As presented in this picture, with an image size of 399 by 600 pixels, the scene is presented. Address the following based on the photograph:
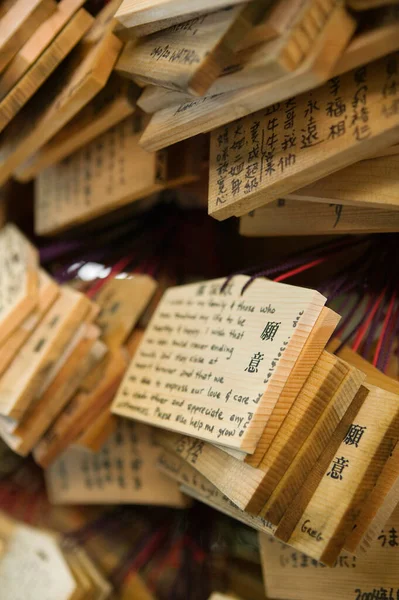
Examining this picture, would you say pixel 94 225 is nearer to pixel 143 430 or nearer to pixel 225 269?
pixel 225 269

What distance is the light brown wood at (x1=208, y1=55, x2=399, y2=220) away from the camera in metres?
0.55

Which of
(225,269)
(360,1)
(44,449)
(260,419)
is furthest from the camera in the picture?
(225,269)

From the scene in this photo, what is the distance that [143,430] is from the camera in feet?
3.17

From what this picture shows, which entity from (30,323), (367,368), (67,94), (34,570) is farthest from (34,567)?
(67,94)

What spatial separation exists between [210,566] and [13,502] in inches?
19.7

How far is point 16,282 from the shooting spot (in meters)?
0.89

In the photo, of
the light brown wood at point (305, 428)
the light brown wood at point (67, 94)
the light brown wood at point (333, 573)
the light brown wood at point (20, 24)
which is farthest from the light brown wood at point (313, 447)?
the light brown wood at point (20, 24)

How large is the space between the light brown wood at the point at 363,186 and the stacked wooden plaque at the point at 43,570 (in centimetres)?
71

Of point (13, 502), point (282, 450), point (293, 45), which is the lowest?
point (13, 502)

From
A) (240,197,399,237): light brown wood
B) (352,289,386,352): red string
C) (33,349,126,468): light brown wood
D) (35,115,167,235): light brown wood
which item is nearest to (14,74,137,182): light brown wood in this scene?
(35,115,167,235): light brown wood

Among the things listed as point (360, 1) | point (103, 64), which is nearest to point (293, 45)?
point (360, 1)

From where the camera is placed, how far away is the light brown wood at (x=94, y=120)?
0.82 metres

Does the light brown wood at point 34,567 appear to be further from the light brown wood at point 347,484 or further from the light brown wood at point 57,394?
the light brown wood at point 347,484

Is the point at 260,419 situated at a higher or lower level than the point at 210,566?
higher
